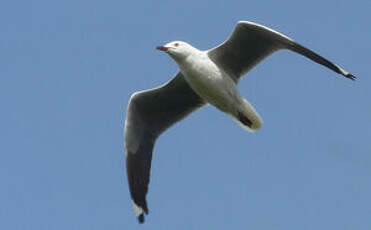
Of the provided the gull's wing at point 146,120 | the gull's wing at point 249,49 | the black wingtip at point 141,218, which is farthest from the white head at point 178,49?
the black wingtip at point 141,218

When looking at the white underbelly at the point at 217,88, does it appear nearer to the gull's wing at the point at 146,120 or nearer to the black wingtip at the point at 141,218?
the gull's wing at the point at 146,120

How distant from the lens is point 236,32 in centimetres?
1667

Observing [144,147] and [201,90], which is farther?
[144,147]

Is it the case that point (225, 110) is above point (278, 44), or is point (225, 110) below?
below

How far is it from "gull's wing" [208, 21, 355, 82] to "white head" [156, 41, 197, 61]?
46 centimetres

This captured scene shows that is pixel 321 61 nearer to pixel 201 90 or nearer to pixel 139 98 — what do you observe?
pixel 201 90

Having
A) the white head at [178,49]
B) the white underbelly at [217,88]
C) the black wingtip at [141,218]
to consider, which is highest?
the white head at [178,49]

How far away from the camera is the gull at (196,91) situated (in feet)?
53.9

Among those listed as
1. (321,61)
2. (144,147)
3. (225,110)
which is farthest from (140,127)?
(321,61)

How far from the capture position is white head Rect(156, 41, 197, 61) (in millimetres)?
16422

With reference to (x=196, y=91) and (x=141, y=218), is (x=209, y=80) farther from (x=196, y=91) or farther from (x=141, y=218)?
(x=141, y=218)

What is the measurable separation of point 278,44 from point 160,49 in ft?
6.59

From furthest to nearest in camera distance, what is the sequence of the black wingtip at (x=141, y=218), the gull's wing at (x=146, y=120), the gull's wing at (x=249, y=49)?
the gull's wing at (x=146, y=120) < the black wingtip at (x=141, y=218) < the gull's wing at (x=249, y=49)

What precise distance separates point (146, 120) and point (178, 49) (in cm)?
211
